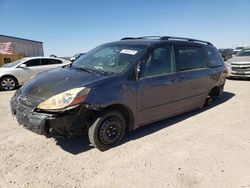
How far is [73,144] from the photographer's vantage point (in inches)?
152

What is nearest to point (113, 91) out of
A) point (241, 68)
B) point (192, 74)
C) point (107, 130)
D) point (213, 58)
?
point (107, 130)

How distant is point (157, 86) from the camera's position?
4.17 meters

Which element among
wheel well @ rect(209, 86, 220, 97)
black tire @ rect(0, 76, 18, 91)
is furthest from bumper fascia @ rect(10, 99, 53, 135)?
black tire @ rect(0, 76, 18, 91)

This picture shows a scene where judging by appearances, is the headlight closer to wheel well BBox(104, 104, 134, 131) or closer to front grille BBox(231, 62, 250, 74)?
wheel well BBox(104, 104, 134, 131)

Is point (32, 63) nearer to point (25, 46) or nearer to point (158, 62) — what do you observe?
point (158, 62)

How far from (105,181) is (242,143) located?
247 cm

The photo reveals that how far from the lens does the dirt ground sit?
9.54 ft

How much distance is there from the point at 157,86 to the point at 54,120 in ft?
6.22

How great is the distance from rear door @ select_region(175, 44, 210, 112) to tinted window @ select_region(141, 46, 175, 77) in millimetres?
207

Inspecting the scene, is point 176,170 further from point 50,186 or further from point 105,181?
point 50,186

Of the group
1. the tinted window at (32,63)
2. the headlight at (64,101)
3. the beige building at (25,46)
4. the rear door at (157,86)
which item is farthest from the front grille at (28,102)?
the beige building at (25,46)

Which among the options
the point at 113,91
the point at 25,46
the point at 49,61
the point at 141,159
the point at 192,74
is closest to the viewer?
the point at 141,159

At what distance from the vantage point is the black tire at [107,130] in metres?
3.49

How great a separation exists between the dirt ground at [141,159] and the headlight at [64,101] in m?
0.78
